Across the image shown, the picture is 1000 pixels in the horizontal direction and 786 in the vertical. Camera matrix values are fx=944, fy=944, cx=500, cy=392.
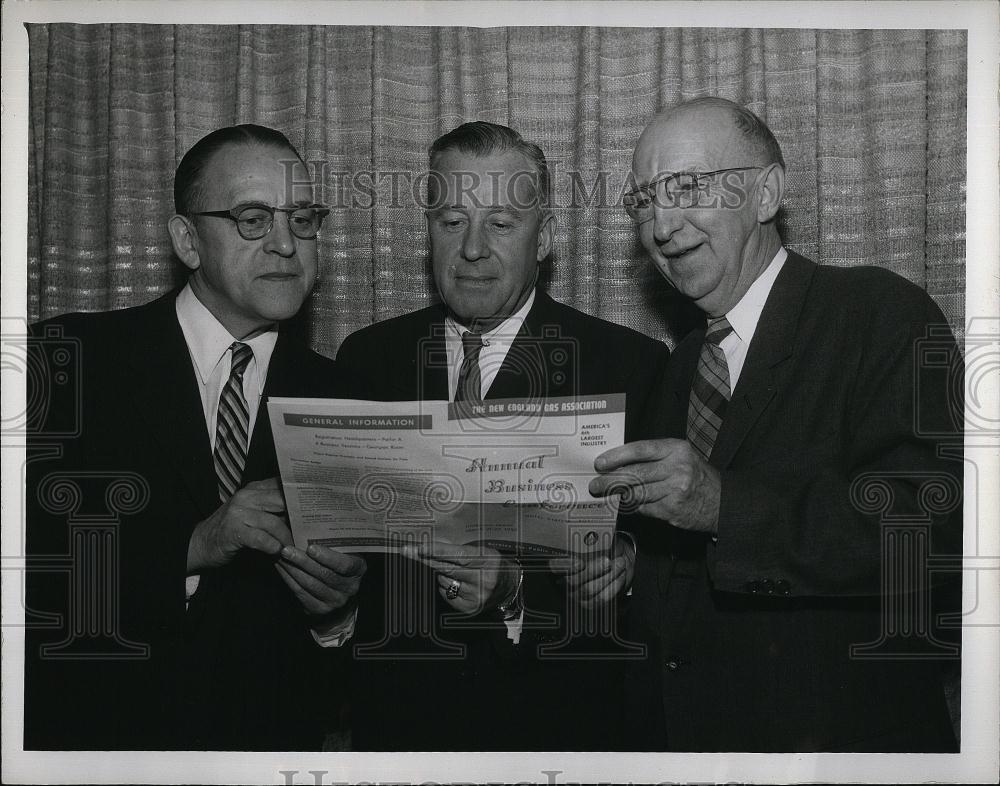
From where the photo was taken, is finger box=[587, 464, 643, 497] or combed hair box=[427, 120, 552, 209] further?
combed hair box=[427, 120, 552, 209]

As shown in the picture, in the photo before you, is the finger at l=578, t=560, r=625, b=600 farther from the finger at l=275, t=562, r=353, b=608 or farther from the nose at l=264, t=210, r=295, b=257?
the nose at l=264, t=210, r=295, b=257

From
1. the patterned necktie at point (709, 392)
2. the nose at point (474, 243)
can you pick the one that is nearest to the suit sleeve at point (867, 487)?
the patterned necktie at point (709, 392)

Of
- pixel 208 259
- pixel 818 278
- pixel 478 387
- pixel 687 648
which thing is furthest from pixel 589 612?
pixel 208 259

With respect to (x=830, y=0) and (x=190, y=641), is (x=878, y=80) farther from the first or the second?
(x=190, y=641)

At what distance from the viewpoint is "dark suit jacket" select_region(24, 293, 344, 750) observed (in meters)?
2.05

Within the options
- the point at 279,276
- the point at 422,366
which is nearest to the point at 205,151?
the point at 279,276

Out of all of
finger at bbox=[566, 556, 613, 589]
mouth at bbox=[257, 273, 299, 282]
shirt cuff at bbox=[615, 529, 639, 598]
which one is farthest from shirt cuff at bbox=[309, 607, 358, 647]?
mouth at bbox=[257, 273, 299, 282]

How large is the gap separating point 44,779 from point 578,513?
1.35 m

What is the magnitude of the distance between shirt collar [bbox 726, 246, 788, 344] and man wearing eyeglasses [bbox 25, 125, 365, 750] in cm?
89

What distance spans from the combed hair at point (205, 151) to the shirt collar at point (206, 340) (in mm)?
204

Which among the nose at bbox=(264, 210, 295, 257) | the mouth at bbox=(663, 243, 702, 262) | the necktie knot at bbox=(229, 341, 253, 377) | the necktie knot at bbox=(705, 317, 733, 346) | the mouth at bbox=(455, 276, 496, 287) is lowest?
the necktie knot at bbox=(229, 341, 253, 377)

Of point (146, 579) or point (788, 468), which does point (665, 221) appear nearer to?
point (788, 468)

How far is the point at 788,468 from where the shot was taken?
1935mm

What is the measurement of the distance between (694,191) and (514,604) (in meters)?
0.96
